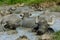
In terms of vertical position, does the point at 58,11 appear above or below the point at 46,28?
below

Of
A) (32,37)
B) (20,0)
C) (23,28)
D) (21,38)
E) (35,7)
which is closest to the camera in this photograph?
(21,38)

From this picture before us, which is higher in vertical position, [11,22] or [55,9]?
[11,22]

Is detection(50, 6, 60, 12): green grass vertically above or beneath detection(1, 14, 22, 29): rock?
beneath

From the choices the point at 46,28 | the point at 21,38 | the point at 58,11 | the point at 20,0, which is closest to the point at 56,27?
the point at 46,28

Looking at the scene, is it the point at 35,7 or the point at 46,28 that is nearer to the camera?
the point at 46,28

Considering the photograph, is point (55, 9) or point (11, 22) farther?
point (55, 9)

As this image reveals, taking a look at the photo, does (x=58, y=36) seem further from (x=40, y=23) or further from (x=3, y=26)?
(x=3, y=26)

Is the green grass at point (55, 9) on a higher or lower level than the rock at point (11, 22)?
lower

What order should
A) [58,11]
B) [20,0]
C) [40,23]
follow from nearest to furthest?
[40,23] < [58,11] < [20,0]

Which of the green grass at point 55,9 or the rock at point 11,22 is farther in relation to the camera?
the green grass at point 55,9

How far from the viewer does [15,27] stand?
46.0ft

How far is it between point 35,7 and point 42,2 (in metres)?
0.87

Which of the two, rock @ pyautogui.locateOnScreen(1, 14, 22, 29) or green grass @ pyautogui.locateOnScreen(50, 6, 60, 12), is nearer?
rock @ pyautogui.locateOnScreen(1, 14, 22, 29)

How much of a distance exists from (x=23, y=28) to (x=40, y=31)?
1.92 meters
